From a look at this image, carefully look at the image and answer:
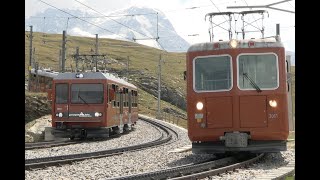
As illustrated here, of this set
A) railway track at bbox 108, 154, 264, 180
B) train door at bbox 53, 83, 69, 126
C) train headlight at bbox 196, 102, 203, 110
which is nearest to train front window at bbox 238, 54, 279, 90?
train headlight at bbox 196, 102, 203, 110

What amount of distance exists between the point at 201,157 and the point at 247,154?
135cm

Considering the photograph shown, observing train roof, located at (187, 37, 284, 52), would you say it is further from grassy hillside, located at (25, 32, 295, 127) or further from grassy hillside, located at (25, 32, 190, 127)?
grassy hillside, located at (25, 32, 190, 127)

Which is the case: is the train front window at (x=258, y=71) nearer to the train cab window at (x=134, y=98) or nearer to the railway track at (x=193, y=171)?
the railway track at (x=193, y=171)

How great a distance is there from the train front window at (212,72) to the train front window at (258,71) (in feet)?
1.08

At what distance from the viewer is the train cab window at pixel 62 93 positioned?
22.0 m

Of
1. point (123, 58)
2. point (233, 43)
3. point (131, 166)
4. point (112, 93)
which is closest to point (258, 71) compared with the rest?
point (233, 43)

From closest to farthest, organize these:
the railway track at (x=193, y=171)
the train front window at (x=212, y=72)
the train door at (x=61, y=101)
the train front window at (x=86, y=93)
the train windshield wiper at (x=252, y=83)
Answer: the railway track at (x=193, y=171), the train windshield wiper at (x=252, y=83), the train front window at (x=212, y=72), the train front window at (x=86, y=93), the train door at (x=61, y=101)

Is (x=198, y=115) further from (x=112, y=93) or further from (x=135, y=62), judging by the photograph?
(x=135, y=62)

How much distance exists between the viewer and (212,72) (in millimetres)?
12234

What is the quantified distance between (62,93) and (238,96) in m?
12.1

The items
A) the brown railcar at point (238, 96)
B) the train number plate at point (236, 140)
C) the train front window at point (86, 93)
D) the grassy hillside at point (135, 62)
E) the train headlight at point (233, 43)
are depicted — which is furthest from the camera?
the grassy hillside at point (135, 62)

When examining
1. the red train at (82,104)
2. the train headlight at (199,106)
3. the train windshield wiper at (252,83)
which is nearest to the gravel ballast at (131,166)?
the train headlight at (199,106)
